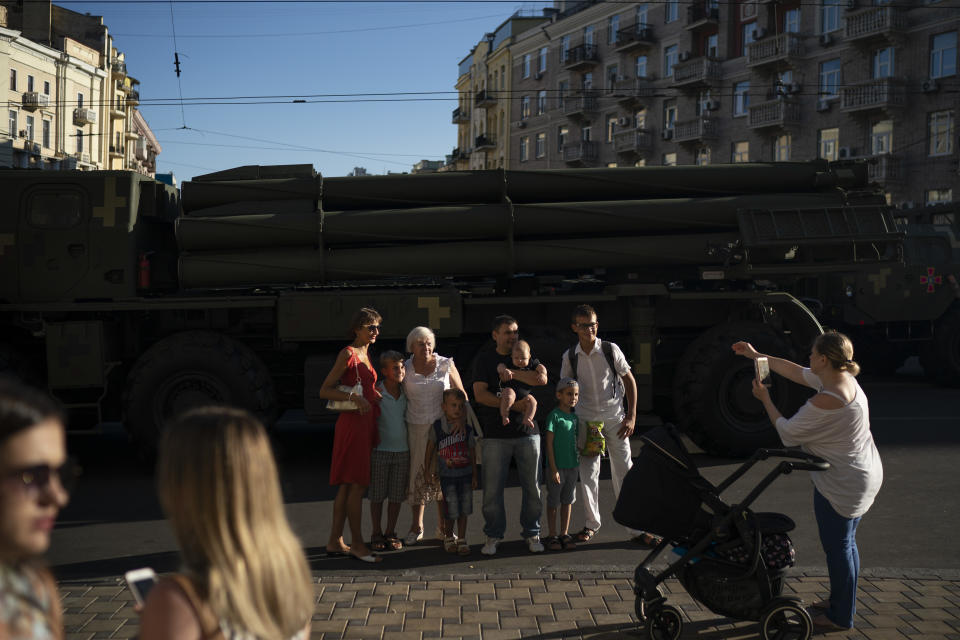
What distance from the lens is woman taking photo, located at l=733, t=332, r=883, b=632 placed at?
198 inches

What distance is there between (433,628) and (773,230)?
6410mm

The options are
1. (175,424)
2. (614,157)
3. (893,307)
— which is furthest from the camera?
(614,157)

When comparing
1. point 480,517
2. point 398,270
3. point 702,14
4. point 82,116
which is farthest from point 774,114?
point 82,116

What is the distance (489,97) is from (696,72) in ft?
84.9

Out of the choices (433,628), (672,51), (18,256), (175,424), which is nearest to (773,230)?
(433,628)

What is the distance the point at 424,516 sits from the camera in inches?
316

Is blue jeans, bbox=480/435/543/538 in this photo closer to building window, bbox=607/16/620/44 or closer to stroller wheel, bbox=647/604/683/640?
stroller wheel, bbox=647/604/683/640

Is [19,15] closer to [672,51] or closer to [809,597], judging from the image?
[672,51]

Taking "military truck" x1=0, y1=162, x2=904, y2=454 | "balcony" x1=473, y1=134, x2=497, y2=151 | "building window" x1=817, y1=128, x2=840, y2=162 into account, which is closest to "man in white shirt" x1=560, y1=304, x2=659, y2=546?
"military truck" x1=0, y1=162, x2=904, y2=454

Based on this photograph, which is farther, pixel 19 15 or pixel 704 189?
pixel 19 15

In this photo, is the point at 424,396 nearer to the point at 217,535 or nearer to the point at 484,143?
the point at 217,535

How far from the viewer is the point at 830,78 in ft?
125

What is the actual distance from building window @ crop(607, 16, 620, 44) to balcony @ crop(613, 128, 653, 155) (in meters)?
5.99

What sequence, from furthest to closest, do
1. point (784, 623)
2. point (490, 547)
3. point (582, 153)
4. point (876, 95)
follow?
point (582, 153) → point (876, 95) → point (490, 547) → point (784, 623)
